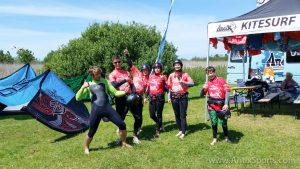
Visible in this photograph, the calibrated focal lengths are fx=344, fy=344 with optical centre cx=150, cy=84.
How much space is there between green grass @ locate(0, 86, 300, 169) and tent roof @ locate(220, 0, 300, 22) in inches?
119

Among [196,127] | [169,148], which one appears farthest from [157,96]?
[196,127]

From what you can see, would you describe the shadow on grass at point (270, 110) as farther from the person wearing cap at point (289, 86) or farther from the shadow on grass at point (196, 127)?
the shadow on grass at point (196, 127)

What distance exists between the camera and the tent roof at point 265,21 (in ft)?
29.1

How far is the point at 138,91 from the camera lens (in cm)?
868

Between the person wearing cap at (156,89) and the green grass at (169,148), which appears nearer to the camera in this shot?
the green grass at (169,148)

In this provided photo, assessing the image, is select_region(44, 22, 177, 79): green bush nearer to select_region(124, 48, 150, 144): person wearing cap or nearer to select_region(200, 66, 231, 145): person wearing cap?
select_region(124, 48, 150, 144): person wearing cap

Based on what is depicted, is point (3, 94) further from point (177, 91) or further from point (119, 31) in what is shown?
point (119, 31)

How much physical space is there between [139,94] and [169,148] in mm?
1684

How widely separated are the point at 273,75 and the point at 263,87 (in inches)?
295

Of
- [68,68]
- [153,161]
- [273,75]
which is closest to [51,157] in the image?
[153,161]

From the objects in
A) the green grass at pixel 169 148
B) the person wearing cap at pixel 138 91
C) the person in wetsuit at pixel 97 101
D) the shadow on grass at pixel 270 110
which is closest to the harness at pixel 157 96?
the person wearing cap at pixel 138 91

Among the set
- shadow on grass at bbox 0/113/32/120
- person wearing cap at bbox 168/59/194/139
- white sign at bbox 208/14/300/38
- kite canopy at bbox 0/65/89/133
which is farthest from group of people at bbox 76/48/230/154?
shadow on grass at bbox 0/113/32/120

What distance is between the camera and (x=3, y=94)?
11.5 metres

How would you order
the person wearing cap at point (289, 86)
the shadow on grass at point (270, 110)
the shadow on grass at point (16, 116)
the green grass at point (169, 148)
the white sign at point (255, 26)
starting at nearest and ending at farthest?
the green grass at point (169, 148)
the white sign at point (255, 26)
the shadow on grass at point (270, 110)
the person wearing cap at point (289, 86)
the shadow on grass at point (16, 116)
